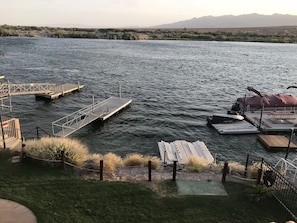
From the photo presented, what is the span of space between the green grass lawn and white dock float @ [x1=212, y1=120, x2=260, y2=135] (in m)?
15.7

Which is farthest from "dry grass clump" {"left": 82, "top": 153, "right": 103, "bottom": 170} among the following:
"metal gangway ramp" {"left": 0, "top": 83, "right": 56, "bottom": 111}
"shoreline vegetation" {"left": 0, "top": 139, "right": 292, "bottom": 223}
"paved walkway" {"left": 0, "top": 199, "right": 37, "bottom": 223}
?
"metal gangway ramp" {"left": 0, "top": 83, "right": 56, "bottom": 111}

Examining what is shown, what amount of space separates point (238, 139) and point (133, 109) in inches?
518

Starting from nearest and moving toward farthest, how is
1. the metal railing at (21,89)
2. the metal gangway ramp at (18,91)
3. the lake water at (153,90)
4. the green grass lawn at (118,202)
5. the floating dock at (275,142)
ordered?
the green grass lawn at (118,202), the floating dock at (275,142), the lake water at (153,90), the metal gangway ramp at (18,91), the metal railing at (21,89)

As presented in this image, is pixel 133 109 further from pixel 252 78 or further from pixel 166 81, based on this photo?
pixel 252 78

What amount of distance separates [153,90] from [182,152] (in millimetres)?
25153

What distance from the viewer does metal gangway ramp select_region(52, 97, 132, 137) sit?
25.5 meters

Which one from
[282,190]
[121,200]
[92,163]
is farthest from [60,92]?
[282,190]

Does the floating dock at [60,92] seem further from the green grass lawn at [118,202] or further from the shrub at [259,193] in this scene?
the shrub at [259,193]

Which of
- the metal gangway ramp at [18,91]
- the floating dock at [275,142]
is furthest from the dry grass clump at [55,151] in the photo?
the metal gangway ramp at [18,91]

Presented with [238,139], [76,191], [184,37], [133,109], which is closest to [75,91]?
[133,109]

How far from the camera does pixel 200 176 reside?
14.6 m

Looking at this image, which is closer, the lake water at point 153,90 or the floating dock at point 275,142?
the floating dock at point 275,142

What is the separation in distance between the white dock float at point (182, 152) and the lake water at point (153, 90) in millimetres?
1576

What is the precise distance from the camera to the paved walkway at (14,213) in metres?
10.4
